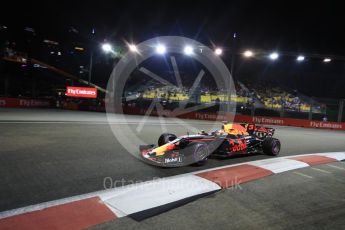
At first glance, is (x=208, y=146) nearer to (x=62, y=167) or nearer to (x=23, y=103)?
(x=62, y=167)

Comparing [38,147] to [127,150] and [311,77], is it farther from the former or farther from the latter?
[311,77]

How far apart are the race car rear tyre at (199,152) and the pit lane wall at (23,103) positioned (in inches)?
781

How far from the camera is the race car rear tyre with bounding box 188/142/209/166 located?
6.32m

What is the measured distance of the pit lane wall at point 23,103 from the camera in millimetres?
21719

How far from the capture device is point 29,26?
34.1 m

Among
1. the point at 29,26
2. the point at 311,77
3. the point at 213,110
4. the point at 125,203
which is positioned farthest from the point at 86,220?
the point at 29,26

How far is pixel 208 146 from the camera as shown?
6727 mm

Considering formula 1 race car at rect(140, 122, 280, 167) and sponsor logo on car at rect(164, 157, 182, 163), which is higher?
formula 1 race car at rect(140, 122, 280, 167)

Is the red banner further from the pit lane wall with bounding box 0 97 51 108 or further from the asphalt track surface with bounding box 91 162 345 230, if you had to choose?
the asphalt track surface with bounding box 91 162 345 230

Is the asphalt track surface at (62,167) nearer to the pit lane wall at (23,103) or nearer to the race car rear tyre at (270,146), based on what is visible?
the race car rear tyre at (270,146)

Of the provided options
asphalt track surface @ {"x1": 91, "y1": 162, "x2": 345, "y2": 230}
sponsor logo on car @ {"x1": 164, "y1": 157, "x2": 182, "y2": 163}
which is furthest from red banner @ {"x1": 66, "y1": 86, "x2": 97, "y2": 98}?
asphalt track surface @ {"x1": 91, "y1": 162, "x2": 345, "y2": 230}

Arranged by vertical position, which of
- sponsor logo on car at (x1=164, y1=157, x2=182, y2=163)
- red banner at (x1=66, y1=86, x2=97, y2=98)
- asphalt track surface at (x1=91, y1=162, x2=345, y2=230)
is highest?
red banner at (x1=66, y1=86, x2=97, y2=98)

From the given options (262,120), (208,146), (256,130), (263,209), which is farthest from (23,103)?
(263,209)

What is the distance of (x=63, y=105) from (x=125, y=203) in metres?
23.4
